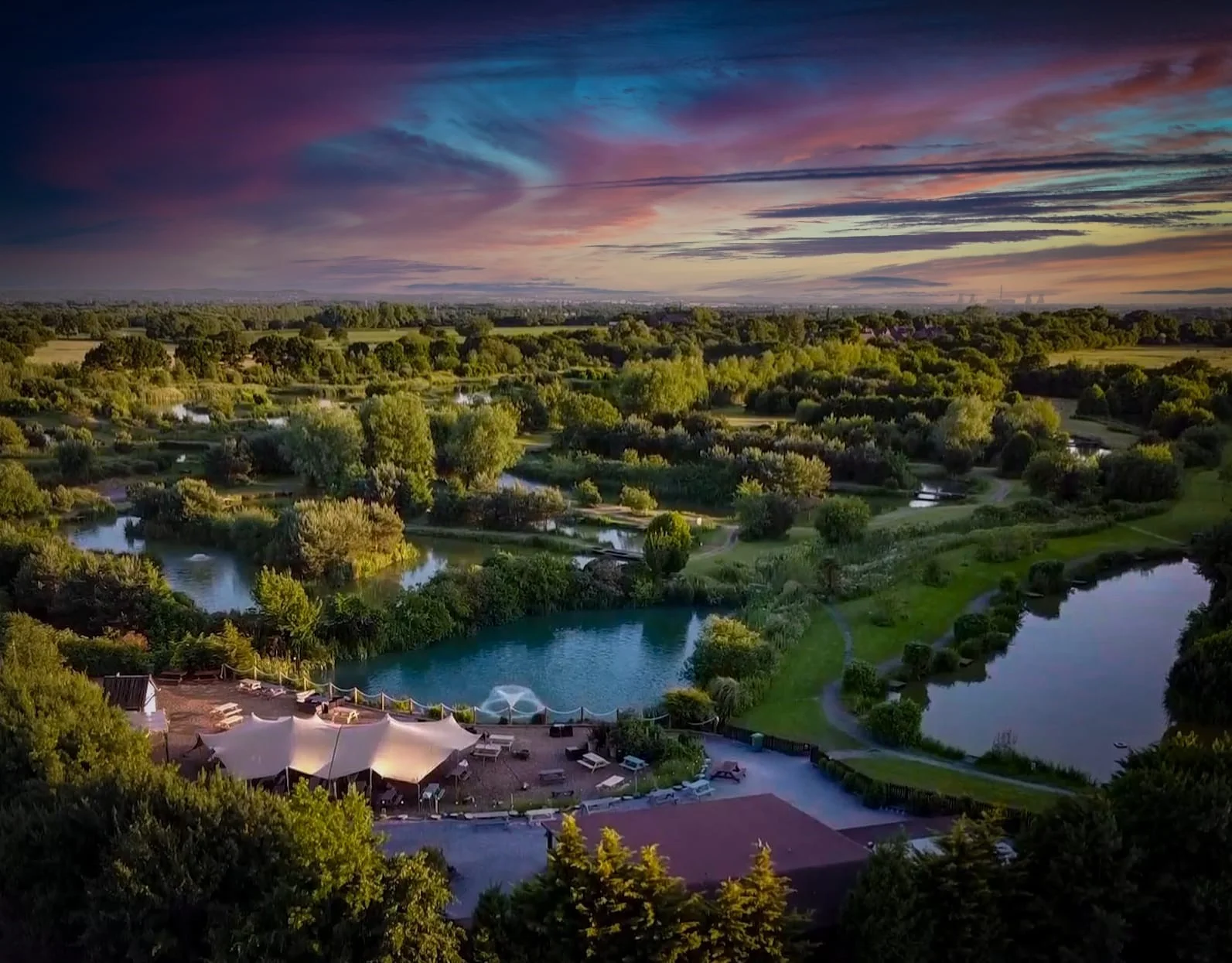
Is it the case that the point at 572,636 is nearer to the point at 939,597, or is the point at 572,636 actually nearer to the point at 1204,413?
the point at 939,597

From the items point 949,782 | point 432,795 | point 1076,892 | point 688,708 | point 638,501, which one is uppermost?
point 1076,892

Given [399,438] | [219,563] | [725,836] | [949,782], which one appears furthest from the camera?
[399,438]

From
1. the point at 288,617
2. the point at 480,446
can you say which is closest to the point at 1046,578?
the point at 288,617

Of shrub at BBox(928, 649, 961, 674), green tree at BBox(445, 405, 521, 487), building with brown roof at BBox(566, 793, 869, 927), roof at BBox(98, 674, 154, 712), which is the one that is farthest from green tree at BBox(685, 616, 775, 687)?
green tree at BBox(445, 405, 521, 487)

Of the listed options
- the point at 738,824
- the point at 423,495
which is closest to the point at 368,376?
the point at 423,495

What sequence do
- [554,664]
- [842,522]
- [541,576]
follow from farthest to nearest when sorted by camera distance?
[842,522], [541,576], [554,664]

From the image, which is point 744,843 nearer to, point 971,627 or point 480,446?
point 971,627

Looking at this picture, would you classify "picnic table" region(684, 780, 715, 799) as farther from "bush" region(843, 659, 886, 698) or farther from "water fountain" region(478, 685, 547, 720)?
"bush" region(843, 659, 886, 698)

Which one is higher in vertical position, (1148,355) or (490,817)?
(1148,355)
